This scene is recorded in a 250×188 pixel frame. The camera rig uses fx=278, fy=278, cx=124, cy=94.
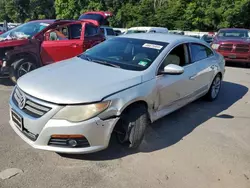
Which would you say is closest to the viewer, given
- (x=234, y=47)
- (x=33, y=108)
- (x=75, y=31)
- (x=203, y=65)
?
(x=33, y=108)

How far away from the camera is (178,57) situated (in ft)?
15.1

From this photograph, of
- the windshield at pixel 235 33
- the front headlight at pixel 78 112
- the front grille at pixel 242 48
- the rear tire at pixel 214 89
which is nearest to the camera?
the front headlight at pixel 78 112

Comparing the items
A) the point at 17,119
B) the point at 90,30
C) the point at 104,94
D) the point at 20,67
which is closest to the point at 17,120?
the point at 17,119

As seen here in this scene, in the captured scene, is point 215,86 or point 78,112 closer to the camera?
point 78,112

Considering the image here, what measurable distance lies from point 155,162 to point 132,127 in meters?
0.52

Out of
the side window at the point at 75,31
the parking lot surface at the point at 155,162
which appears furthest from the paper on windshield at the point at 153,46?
the side window at the point at 75,31

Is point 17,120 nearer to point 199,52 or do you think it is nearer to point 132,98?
point 132,98

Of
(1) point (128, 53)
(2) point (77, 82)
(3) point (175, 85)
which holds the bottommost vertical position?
(3) point (175, 85)

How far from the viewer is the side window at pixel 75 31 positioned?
741 centimetres

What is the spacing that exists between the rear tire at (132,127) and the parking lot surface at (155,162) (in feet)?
0.50

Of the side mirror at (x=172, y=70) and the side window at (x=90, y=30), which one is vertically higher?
the side window at (x=90, y=30)

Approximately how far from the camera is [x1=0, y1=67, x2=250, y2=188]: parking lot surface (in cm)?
308

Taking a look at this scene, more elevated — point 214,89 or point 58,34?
point 58,34

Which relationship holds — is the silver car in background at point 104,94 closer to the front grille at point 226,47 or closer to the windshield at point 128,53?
the windshield at point 128,53
